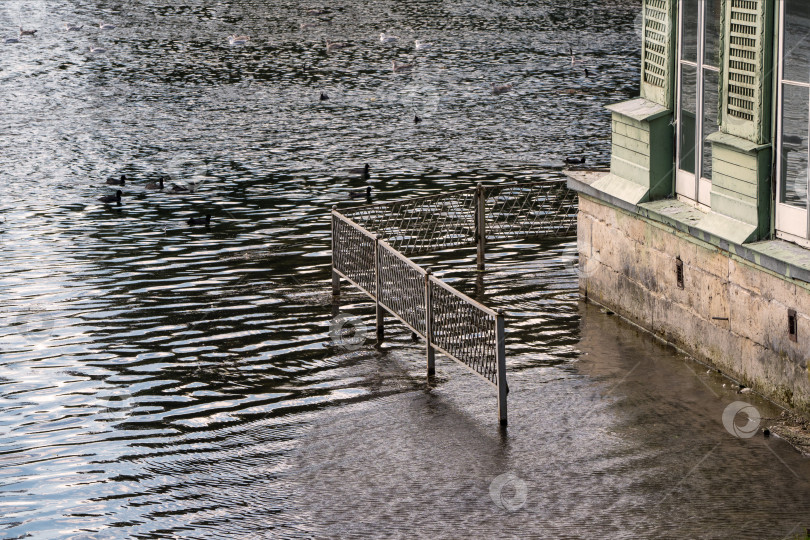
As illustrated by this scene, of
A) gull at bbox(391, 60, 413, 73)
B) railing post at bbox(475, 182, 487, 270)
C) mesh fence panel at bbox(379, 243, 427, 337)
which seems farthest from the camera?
gull at bbox(391, 60, 413, 73)

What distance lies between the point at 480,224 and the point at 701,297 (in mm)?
5866

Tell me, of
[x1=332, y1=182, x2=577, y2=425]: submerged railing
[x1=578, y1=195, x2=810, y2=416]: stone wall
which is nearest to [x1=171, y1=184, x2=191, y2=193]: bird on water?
[x1=332, y1=182, x2=577, y2=425]: submerged railing

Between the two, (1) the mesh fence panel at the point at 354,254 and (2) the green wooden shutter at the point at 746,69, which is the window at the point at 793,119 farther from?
(1) the mesh fence panel at the point at 354,254

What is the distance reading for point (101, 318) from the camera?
17.6 meters

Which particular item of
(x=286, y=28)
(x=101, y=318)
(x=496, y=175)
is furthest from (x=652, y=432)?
(x=286, y=28)

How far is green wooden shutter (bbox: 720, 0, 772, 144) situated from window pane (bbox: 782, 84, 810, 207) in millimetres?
263

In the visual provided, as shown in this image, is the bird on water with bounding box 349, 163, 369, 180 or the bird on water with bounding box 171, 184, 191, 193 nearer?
the bird on water with bounding box 171, 184, 191, 193

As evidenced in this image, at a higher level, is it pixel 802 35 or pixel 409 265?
pixel 802 35

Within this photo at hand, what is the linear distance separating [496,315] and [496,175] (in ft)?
52.4

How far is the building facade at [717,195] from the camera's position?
12.6 meters

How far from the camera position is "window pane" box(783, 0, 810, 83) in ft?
40.4

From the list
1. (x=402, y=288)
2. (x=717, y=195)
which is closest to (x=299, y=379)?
(x=402, y=288)

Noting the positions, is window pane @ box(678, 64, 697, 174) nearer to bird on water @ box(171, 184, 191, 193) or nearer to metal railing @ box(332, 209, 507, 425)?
metal railing @ box(332, 209, 507, 425)

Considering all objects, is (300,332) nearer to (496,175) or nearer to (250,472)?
(250,472)
